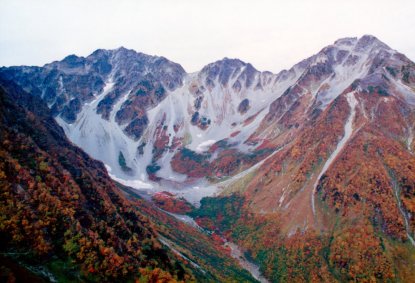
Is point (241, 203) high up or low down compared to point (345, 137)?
down

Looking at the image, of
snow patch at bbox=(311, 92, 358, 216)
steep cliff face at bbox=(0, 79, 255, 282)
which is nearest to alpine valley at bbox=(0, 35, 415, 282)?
steep cliff face at bbox=(0, 79, 255, 282)

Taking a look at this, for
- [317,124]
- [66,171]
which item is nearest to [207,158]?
[317,124]

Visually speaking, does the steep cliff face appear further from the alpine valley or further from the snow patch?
the snow patch

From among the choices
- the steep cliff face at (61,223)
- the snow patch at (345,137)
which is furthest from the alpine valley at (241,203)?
the snow patch at (345,137)

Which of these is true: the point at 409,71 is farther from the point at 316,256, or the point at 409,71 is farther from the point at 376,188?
the point at 316,256

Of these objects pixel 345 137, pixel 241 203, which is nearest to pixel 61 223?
pixel 241 203

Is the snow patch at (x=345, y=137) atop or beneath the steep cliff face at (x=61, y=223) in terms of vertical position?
atop

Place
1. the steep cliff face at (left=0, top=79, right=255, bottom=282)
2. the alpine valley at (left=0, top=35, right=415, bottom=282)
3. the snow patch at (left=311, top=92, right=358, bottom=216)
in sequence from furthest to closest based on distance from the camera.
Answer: the snow patch at (left=311, top=92, right=358, bottom=216) < the alpine valley at (left=0, top=35, right=415, bottom=282) < the steep cliff face at (left=0, top=79, right=255, bottom=282)

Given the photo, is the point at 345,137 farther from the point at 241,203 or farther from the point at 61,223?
the point at 61,223

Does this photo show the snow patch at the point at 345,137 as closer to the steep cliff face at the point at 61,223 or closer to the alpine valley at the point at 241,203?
the alpine valley at the point at 241,203

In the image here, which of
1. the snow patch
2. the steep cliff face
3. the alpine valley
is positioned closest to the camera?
the steep cliff face


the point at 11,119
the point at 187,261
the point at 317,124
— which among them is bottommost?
the point at 187,261
